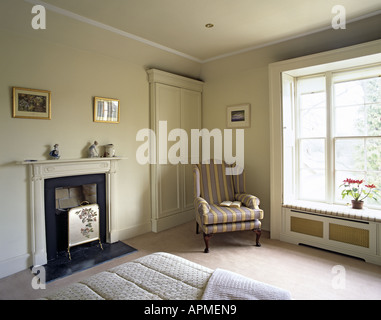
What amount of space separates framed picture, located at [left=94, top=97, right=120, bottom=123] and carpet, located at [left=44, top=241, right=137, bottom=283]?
1657mm

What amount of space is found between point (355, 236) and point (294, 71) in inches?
87.4

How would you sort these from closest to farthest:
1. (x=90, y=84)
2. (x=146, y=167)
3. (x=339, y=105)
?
1. (x=90, y=84)
2. (x=339, y=105)
3. (x=146, y=167)

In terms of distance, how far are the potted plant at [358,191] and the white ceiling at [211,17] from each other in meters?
1.98

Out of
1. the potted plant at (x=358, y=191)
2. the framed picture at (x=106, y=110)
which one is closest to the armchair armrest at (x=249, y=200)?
the potted plant at (x=358, y=191)

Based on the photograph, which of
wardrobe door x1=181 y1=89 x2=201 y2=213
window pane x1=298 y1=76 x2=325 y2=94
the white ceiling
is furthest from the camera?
wardrobe door x1=181 y1=89 x2=201 y2=213

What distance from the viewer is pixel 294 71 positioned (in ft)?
11.2

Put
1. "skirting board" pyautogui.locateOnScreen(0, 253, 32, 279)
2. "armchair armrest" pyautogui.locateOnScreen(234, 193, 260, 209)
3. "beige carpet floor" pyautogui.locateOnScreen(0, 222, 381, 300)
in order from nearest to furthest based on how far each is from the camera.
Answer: "beige carpet floor" pyautogui.locateOnScreen(0, 222, 381, 300)
"skirting board" pyautogui.locateOnScreen(0, 253, 32, 279)
"armchair armrest" pyautogui.locateOnScreen(234, 193, 260, 209)

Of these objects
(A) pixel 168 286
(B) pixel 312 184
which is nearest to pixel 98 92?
(A) pixel 168 286

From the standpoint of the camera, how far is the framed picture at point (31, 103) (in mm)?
2570

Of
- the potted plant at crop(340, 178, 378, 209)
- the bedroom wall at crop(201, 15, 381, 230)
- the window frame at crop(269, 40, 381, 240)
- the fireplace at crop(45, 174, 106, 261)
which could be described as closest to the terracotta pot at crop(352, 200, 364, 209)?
the potted plant at crop(340, 178, 378, 209)

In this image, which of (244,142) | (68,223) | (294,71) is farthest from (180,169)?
(294,71)

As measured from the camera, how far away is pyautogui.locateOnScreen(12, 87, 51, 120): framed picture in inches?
101

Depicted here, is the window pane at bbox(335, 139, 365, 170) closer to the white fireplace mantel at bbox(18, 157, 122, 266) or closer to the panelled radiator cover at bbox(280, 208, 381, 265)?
the panelled radiator cover at bbox(280, 208, 381, 265)
